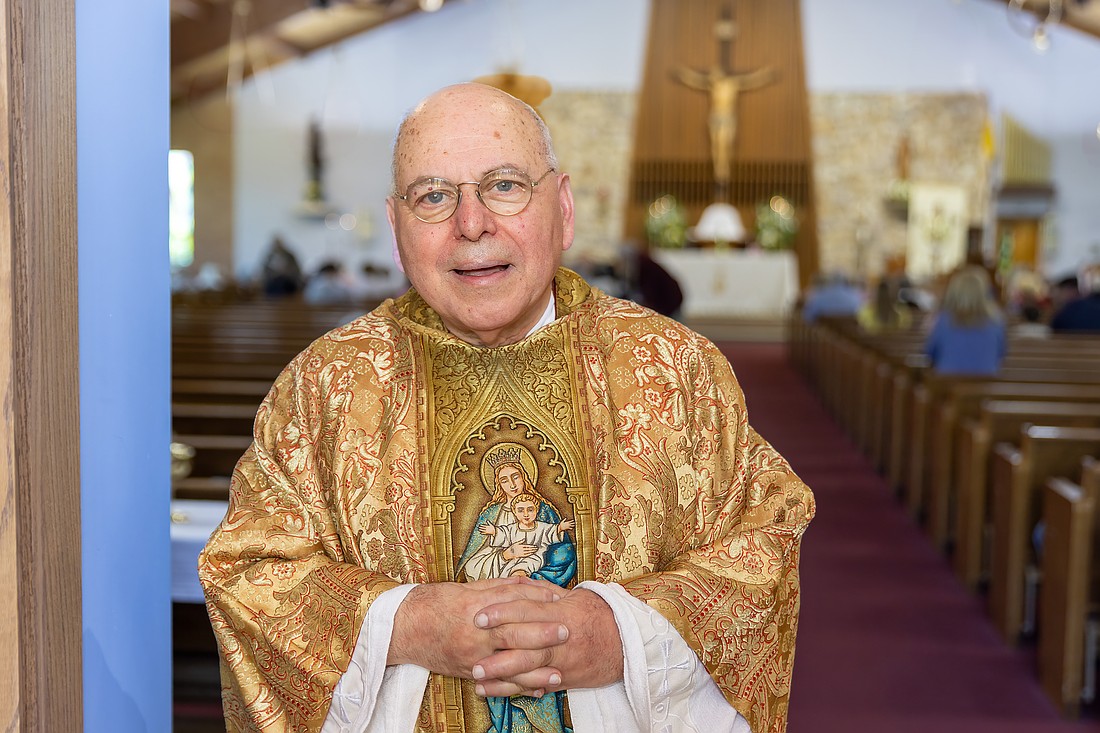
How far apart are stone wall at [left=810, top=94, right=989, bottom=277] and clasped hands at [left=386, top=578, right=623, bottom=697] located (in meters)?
16.8

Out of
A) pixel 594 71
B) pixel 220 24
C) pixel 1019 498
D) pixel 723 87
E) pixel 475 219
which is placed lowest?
pixel 1019 498

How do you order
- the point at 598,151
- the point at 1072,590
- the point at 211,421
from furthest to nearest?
1. the point at 598,151
2. the point at 211,421
3. the point at 1072,590

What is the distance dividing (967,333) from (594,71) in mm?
12205

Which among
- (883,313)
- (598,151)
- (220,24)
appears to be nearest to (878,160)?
(598,151)

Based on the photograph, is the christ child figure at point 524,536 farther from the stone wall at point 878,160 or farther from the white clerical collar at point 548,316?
the stone wall at point 878,160

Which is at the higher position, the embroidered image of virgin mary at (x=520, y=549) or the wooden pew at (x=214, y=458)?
the embroidered image of virgin mary at (x=520, y=549)

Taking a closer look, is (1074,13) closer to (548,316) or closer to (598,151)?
(598,151)

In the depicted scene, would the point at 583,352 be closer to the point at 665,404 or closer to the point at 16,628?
the point at 665,404

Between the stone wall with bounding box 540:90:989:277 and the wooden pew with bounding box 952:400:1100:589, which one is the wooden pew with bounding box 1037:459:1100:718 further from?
the stone wall with bounding box 540:90:989:277

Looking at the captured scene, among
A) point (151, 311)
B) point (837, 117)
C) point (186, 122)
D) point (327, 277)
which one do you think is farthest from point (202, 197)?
point (151, 311)

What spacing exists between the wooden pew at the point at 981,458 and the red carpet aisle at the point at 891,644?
141 millimetres

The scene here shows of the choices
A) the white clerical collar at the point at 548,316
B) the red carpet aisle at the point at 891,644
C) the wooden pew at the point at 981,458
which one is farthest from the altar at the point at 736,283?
the white clerical collar at the point at 548,316

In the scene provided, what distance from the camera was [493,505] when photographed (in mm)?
1612

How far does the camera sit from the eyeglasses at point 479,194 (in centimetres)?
157
